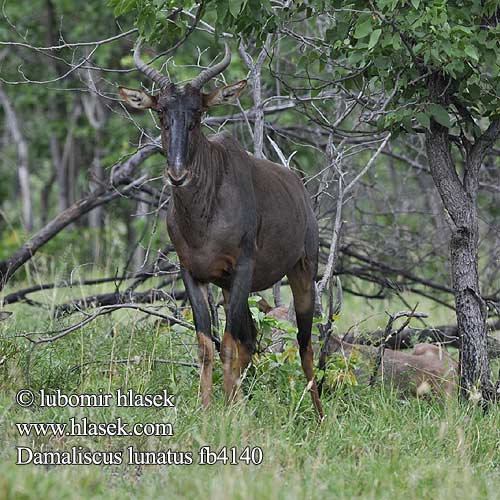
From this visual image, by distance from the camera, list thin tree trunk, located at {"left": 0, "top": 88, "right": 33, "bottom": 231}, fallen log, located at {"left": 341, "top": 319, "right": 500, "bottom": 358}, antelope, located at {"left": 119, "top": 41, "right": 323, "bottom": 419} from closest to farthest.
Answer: antelope, located at {"left": 119, "top": 41, "right": 323, "bottom": 419}, fallen log, located at {"left": 341, "top": 319, "right": 500, "bottom": 358}, thin tree trunk, located at {"left": 0, "top": 88, "right": 33, "bottom": 231}

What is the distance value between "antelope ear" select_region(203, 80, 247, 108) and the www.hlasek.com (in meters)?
1.95

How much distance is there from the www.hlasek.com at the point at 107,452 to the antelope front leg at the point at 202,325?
1.17 ft

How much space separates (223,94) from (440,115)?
145cm

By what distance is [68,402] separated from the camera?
6.20 meters

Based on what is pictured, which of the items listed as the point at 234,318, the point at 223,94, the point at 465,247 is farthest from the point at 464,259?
the point at 223,94

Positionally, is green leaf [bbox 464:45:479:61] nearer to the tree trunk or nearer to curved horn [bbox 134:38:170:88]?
the tree trunk

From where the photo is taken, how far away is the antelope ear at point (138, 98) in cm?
656

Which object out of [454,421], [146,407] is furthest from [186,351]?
[454,421]

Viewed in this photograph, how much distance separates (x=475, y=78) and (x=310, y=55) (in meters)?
1.13

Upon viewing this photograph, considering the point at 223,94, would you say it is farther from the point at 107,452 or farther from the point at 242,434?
the point at 107,452

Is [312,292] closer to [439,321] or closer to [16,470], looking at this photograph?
[16,470]

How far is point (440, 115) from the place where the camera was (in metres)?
6.77

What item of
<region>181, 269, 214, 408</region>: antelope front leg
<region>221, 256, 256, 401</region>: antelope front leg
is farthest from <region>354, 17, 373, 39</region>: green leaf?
<region>181, 269, 214, 408</region>: antelope front leg

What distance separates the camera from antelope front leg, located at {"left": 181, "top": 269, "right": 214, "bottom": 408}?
657 centimetres
